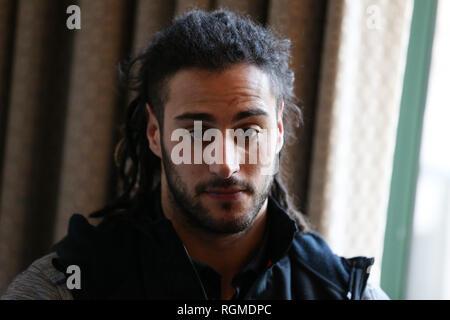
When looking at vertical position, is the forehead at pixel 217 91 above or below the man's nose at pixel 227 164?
above

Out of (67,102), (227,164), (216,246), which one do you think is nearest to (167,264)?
(216,246)

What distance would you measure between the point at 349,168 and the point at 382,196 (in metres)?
0.10

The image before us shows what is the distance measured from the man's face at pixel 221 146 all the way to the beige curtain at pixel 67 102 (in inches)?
10.6

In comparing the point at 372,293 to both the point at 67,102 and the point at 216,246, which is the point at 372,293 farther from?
the point at 67,102

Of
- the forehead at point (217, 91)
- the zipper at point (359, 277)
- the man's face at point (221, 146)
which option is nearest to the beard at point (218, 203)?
the man's face at point (221, 146)

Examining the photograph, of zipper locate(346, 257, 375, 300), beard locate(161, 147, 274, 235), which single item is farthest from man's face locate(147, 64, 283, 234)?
zipper locate(346, 257, 375, 300)

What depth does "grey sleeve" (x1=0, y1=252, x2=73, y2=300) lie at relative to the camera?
35.3 inches

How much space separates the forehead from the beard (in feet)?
0.40

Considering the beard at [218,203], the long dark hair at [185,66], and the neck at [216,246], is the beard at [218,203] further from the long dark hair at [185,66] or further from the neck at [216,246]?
the long dark hair at [185,66]

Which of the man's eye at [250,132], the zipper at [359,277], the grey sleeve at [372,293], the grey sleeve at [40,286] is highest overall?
the man's eye at [250,132]

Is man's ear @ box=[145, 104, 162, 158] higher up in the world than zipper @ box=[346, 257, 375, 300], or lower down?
higher up

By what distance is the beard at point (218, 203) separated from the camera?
2.96ft

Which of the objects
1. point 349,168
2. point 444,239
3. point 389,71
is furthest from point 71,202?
point 444,239

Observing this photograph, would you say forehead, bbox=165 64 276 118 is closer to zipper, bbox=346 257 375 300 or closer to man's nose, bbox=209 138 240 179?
man's nose, bbox=209 138 240 179
